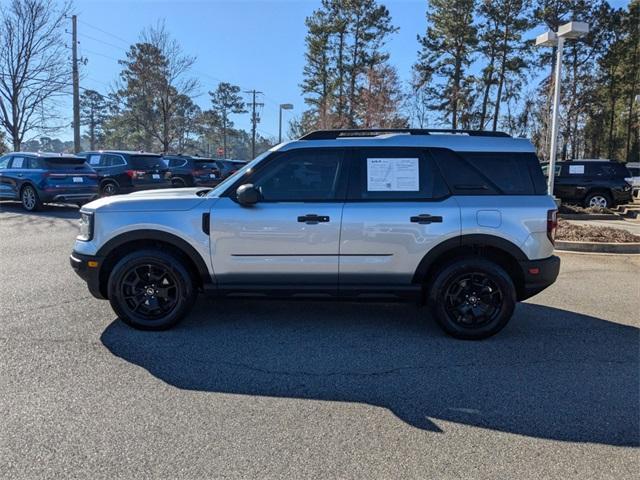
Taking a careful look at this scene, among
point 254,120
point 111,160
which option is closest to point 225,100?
point 254,120

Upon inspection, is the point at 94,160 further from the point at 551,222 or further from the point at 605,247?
the point at 551,222

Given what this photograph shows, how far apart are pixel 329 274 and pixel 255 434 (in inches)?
75.8

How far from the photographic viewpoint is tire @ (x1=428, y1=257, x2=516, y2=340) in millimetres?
4621

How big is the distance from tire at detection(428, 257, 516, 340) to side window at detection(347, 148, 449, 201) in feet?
2.49

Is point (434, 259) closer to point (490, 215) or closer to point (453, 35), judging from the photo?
point (490, 215)

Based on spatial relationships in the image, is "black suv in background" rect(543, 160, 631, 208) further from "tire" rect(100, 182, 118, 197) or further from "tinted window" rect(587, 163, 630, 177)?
"tire" rect(100, 182, 118, 197)

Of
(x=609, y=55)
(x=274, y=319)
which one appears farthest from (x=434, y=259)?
(x=609, y=55)

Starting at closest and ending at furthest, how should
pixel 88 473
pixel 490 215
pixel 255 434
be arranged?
pixel 88 473, pixel 255 434, pixel 490 215

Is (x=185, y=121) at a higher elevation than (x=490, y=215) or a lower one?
higher

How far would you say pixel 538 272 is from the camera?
4.64 metres

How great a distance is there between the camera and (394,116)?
33938mm

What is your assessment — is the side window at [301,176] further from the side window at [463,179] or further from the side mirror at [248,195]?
the side window at [463,179]

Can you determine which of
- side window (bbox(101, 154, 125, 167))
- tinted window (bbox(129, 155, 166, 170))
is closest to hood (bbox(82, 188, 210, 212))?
tinted window (bbox(129, 155, 166, 170))

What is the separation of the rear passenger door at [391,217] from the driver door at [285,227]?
0.43ft
